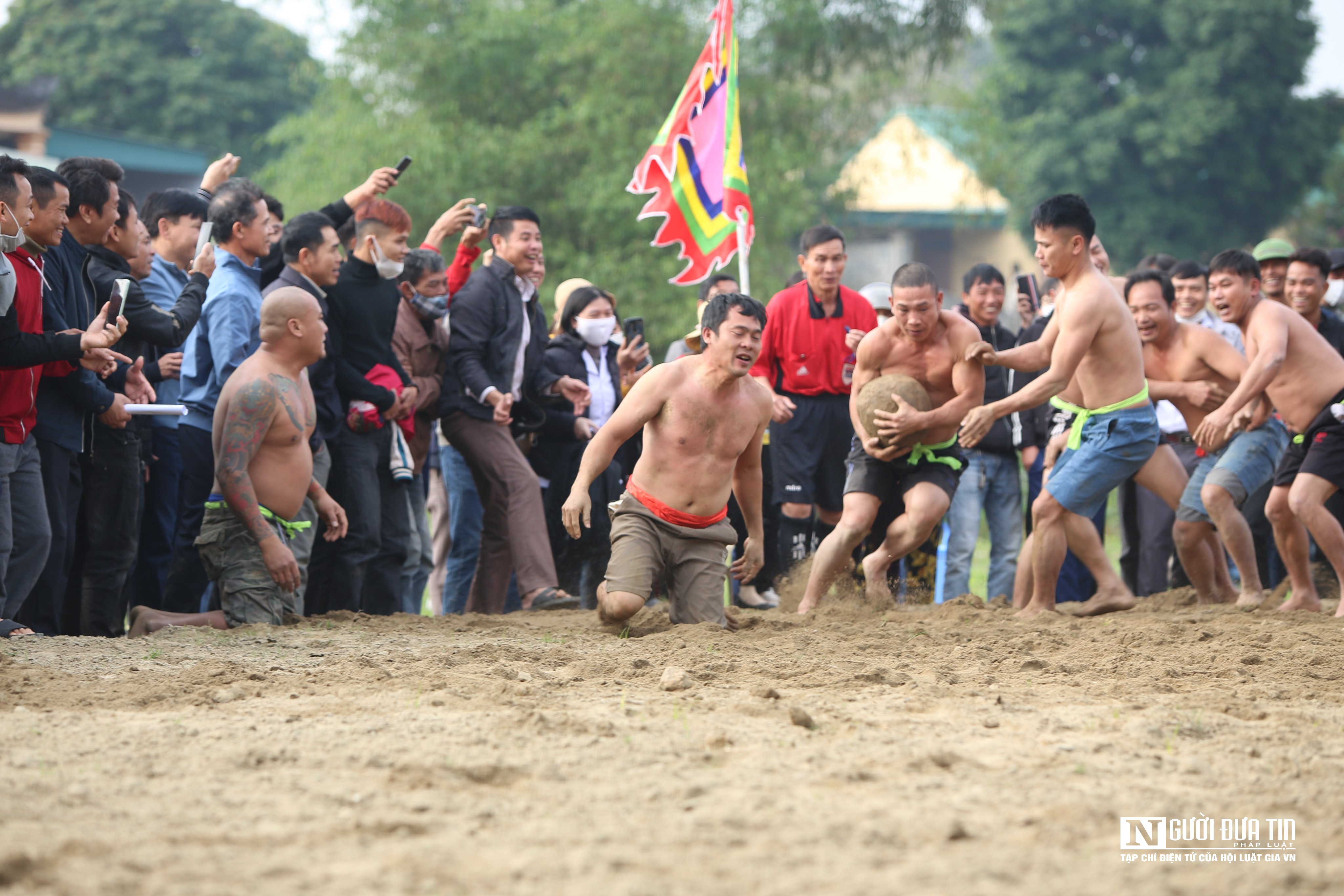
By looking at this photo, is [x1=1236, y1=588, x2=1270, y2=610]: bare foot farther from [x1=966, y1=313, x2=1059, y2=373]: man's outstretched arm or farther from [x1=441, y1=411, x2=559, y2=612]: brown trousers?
[x1=441, y1=411, x2=559, y2=612]: brown trousers

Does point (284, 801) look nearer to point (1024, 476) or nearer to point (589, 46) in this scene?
point (589, 46)

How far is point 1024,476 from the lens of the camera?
2405 cm

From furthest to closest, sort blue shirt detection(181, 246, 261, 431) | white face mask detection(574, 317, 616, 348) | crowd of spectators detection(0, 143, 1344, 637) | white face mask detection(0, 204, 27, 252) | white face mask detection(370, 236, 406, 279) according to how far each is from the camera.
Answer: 1. white face mask detection(574, 317, 616, 348)
2. white face mask detection(370, 236, 406, 279)
3. blue shirt detection(181, 246, 261, 431)
4. crowd of spectators detection(0, 143, 1344, 637)
5. white face mask detection(0, 204, 27, 252)

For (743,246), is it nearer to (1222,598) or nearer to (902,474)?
(902,474)

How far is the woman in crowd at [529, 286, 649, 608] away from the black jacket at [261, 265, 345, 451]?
1466mm

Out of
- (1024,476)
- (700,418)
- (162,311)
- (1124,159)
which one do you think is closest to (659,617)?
(700,418)

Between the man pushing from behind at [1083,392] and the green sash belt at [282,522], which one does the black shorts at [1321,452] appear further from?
the green sash belt at [282,522]

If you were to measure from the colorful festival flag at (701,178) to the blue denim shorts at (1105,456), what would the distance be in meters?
3.25

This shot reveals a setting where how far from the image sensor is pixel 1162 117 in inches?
1119

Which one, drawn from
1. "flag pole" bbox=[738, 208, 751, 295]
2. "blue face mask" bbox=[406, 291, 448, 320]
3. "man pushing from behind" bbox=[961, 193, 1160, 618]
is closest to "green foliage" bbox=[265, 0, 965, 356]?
"flag pole" bbox=[738, 208, 751, 295]

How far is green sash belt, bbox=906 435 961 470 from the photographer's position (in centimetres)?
747

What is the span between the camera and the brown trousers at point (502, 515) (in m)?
7.63

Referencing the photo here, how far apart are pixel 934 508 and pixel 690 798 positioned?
4.15m

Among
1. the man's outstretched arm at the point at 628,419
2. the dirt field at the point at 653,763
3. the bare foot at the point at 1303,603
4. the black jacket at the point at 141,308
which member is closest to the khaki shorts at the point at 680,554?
the man's outstretched arm at the point at 628,419
